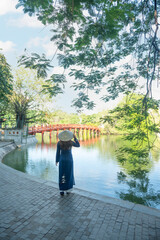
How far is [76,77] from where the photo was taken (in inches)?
219

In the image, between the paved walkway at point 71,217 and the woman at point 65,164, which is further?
the woman at point 65,164

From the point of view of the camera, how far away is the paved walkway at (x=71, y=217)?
2551 mm

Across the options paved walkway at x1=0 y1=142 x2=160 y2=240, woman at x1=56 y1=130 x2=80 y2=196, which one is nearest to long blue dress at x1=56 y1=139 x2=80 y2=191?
woman at x1=56 y1=130 x2=80 y2=196

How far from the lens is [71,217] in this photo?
9.89 ft

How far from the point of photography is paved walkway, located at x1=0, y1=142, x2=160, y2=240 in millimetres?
2551

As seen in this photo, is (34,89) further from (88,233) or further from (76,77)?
(88,233)

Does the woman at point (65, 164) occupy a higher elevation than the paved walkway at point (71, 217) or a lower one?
higher

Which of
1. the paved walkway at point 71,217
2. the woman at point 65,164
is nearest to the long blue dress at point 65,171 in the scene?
the woman at point 65,164

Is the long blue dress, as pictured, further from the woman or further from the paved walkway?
the paved walkway

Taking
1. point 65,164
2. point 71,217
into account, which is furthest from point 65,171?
point 71,217

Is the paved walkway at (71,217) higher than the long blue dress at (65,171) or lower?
lower

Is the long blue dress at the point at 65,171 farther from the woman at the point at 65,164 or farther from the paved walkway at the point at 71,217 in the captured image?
the paved walkway at the point at 71,217

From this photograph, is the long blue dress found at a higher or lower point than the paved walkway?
higher

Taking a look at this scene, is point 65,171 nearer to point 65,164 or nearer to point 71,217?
point 65,164
